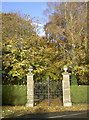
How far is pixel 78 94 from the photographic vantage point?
13.5 meters

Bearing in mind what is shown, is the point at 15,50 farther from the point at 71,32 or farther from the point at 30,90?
the point at 71,32

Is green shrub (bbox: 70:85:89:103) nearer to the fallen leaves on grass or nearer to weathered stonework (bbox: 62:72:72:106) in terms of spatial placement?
weathered stonework (bbox: 62:72:72:106)

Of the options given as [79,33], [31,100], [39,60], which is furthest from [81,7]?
[31,100]

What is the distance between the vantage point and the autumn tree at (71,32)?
15.0 m

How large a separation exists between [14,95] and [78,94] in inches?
200

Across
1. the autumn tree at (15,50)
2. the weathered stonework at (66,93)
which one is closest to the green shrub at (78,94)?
the weathered stonework at (66,93)

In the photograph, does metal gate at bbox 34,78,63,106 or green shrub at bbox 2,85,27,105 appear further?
metal gate at bbox 34,78,63,106

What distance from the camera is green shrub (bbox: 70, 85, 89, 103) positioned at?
44.3 feet

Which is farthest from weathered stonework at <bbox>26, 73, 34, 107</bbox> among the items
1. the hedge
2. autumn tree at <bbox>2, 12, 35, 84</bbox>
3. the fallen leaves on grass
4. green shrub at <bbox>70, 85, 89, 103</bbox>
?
green shrub at <bbox>70, 85, 89, 103</bbox>

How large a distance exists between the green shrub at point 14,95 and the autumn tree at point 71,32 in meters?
4.57

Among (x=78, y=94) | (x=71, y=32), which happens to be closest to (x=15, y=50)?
(x=71, y=32)

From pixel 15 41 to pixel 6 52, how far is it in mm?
1266

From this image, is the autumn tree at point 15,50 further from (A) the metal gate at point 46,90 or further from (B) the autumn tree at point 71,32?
(B) the autumn tree at point 71,32

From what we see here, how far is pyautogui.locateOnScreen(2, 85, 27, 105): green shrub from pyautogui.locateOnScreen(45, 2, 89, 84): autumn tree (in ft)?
15.0
